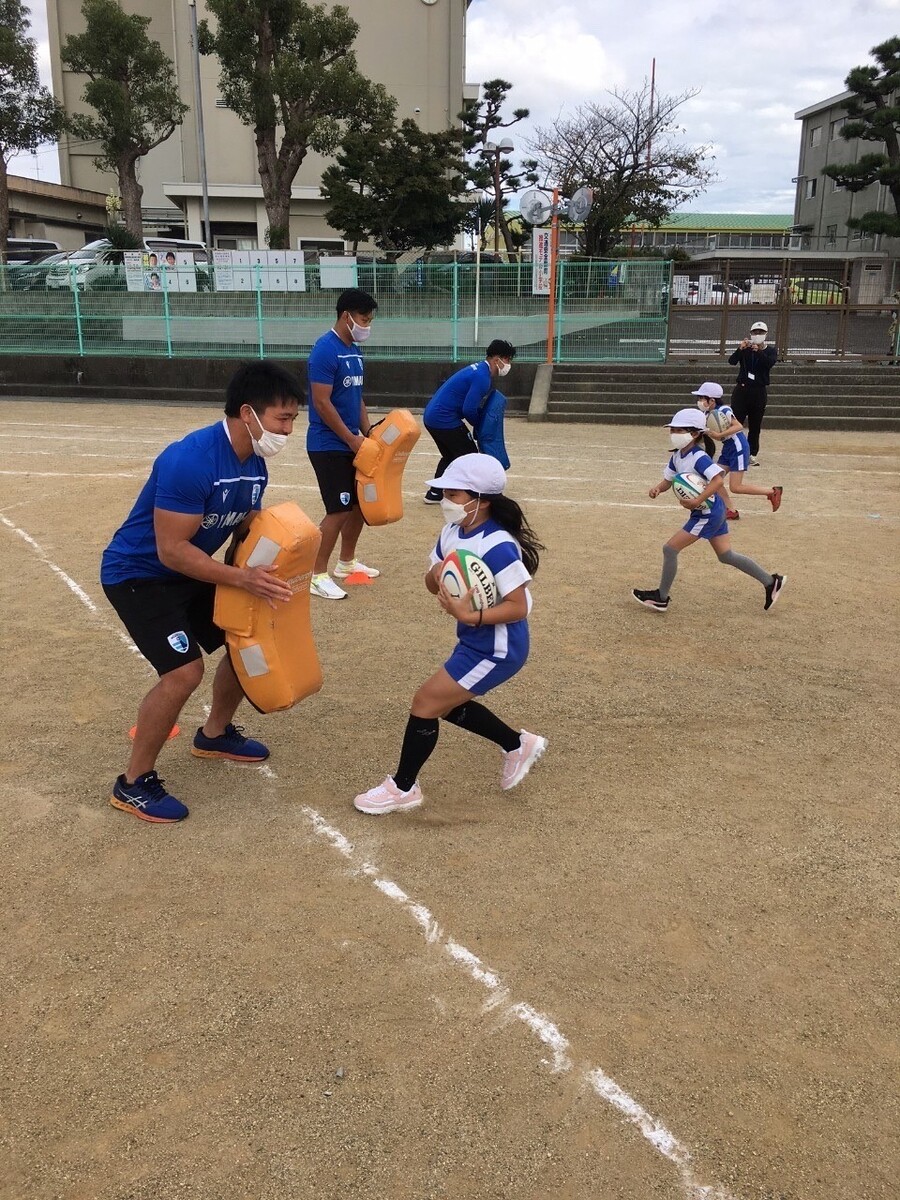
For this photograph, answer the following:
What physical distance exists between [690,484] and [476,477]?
291 cm

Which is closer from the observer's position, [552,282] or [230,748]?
[230,748]

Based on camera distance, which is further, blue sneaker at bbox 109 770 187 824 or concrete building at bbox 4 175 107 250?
concrete building at bbox 4 175 107 250

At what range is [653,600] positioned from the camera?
629 centimetres

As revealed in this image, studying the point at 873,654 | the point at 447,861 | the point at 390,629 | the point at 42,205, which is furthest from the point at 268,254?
the point at 42,205

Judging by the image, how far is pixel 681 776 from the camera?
4.10 meters

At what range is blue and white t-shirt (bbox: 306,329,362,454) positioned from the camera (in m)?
6.16

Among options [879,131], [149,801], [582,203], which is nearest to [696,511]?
[149,801]

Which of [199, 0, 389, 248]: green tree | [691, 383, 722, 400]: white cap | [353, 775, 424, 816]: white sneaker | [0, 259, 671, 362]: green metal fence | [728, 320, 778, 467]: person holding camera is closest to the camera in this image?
[353, 775, 424, 816]: white sneaker

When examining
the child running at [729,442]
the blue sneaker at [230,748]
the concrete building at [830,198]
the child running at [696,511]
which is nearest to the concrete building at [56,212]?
the concrete building at [830,198]

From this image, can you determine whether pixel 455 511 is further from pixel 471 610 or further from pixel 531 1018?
pixel 531 1018

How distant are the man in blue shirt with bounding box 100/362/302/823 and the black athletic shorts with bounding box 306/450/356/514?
251 centimetres

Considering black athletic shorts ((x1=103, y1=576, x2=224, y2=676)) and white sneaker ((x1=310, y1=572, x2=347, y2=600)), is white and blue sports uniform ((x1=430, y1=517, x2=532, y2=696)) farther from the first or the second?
white sneaker ((x1=310, y1=572, x2=347, y2=600))

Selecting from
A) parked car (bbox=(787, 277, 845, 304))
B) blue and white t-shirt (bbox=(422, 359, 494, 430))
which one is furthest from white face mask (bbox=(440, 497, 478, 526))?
parked car (bbox=(787, 277, 845, 304))

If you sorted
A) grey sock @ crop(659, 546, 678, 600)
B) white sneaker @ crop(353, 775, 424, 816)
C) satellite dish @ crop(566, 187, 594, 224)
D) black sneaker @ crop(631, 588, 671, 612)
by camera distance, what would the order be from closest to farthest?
white sneaker @ crop(353, 775, 424, 816), grey sock @ crop(659, 546, 678, 600), black sneaker @ crop(631, 588, 671, 612), satellite dish @ crop(566, 187, 594, 224)
